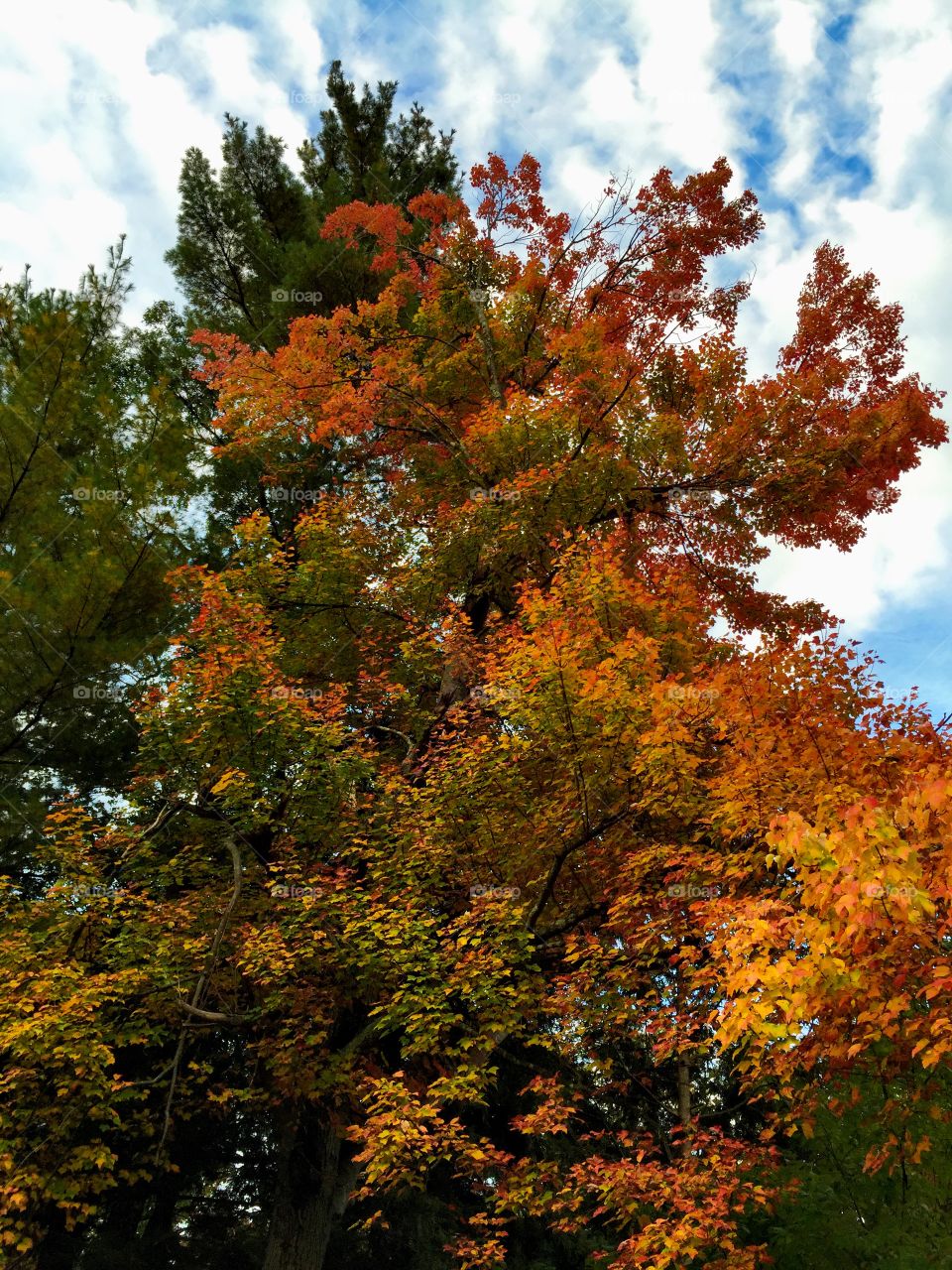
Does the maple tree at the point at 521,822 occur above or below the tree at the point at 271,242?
below

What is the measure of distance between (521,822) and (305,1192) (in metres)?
4.46

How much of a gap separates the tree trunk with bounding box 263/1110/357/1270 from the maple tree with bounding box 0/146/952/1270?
0.04 m

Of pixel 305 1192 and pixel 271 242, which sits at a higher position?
pixel 271 242

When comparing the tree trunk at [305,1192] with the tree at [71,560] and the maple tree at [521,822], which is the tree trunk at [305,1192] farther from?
the tree at [71,560]

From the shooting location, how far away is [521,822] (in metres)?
9.09

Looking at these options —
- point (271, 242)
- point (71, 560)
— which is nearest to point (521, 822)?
point (71, 560)

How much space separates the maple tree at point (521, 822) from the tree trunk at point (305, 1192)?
0.12ft

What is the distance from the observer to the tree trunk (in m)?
8.65

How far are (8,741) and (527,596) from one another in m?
6.12

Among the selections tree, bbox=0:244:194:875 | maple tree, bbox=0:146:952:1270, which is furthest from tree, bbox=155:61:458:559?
tree, bbox=0:244:194:875

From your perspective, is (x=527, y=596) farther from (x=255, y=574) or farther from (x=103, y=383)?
(x=103, y=383)

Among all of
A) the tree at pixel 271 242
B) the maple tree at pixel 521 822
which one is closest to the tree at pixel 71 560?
the maple tree at pixel 521 822

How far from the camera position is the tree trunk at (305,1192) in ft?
28.4

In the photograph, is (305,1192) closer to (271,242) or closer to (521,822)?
(521,822)
